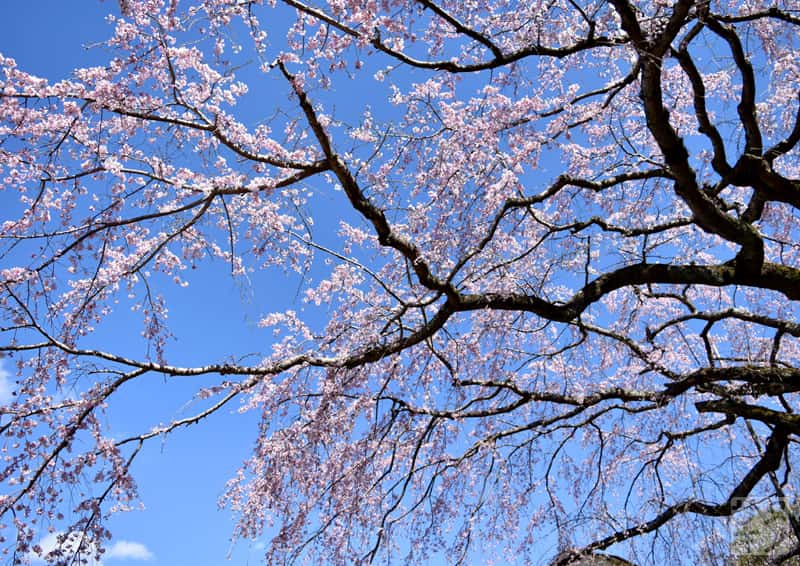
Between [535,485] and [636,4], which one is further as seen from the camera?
[535,485]

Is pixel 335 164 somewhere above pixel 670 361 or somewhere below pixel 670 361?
below

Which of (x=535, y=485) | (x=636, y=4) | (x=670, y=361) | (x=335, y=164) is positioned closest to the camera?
(x=335, y=164)

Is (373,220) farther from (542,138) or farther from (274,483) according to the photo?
(274,483)

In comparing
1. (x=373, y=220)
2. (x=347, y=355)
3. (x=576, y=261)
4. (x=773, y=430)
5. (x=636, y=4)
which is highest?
(x=636, y=4)

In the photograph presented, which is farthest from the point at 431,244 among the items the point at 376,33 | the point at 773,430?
the point at 773,430

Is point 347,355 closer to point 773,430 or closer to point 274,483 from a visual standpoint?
point 274,483

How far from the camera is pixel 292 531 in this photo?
18.5 feet

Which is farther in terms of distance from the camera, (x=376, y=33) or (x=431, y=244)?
(x=431, y=244)

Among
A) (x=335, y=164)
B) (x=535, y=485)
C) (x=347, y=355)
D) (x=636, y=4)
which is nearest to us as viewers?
(x=335, y=164)

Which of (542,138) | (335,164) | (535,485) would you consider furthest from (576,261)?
(335,164)

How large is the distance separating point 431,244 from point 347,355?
4.06ft

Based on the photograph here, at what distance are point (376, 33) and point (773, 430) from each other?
189 inches

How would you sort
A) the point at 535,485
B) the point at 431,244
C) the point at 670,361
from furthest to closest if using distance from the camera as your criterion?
the point at 670,361 → the point at 535,485 → the point at 431,244

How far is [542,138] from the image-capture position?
18.9 feet
